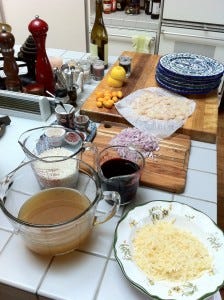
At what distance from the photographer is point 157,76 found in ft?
3.54

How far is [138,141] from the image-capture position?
2.60ft

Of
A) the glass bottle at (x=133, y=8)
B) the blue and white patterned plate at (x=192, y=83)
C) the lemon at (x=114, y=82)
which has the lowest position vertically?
the glass bottle at (x=133, y=8)

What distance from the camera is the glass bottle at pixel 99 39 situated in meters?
1.17

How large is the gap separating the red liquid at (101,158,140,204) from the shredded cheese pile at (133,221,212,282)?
85mm

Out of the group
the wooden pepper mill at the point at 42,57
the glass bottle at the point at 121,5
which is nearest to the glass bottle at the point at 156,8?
the glass bottle at the point at 121,5

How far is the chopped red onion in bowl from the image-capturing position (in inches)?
Answer: 30.8

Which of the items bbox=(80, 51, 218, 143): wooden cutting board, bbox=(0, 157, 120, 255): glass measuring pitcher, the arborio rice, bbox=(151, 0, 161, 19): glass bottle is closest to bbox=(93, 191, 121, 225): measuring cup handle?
bbox=(0, 157, 120, 255): glass measuring pitcher

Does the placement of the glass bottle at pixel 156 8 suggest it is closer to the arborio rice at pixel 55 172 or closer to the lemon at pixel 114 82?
the lemon at pixel 114 82

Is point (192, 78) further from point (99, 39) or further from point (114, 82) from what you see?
point (99, 39)

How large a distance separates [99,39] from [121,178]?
0.83 meters

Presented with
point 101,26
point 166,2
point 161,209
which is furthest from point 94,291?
point 166,2

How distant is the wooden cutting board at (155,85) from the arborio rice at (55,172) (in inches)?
12.7

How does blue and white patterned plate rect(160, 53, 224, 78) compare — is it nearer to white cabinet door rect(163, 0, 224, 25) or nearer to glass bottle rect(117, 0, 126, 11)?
white cabinet door rect(163, 0, 224, 25)

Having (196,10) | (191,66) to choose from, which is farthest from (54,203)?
(196,10)
